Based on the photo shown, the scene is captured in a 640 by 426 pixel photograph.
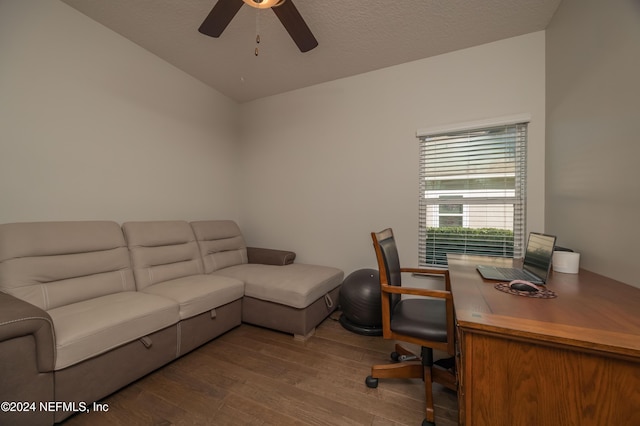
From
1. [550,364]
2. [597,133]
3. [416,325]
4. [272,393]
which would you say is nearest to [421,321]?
[416,325]

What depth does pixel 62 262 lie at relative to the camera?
1.63 m

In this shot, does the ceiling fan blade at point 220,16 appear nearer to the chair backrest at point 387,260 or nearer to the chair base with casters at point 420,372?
the chair backrest at point 387,260

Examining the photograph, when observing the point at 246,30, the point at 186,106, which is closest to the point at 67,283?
the point at 186,106

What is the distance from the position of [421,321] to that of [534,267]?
750mm

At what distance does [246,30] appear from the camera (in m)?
2.06

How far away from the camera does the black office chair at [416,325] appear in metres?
Answer: 1.23

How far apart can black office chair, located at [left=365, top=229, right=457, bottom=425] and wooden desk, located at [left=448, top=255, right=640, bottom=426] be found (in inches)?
16.6

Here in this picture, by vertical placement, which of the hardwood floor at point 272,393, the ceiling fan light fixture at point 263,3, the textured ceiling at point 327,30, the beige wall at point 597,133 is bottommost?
the hardwood floor at point 272,393

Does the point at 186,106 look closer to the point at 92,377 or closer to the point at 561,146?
the point at 92,377

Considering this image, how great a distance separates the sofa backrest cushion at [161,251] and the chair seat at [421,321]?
6.69ft

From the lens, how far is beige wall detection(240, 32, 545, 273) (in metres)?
2.09

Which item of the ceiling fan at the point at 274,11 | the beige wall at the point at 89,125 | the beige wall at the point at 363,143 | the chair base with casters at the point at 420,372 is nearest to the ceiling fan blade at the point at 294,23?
the ceiling fan at the point at 274,11

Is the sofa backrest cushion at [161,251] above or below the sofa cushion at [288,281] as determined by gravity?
above

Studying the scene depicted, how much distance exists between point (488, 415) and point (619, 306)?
68 cm
